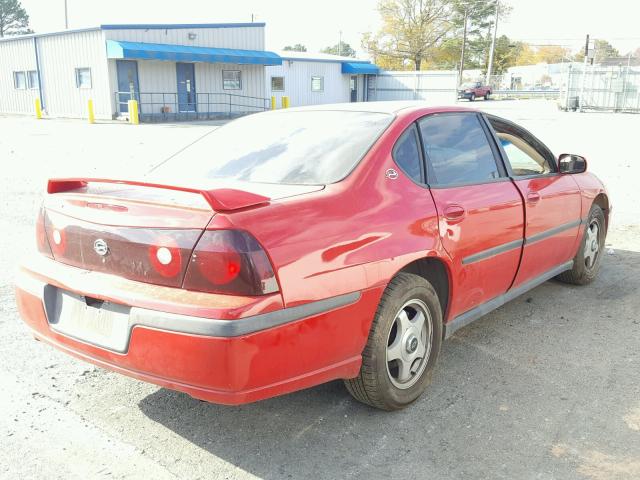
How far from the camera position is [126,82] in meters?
27.4

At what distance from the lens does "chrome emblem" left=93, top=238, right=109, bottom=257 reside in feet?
8.70

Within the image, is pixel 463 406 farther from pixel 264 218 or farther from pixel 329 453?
pixel 264 218

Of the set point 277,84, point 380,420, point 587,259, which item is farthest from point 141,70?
point 380,420

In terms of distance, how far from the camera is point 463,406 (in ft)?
10.4

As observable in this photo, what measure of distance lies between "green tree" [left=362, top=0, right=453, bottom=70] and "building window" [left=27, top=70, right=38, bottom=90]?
132 ft

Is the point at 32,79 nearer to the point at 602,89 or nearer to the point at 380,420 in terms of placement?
the point at 602,89

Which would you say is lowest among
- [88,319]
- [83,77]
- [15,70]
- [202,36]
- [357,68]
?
[88,319]

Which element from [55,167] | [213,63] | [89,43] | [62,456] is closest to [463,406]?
[62,456]

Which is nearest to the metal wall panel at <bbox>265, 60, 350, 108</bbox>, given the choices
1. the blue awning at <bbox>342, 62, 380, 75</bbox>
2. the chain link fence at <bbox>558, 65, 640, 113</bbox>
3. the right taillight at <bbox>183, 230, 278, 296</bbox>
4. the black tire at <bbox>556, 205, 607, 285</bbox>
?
the blue awning at <bbox>342, 62, 380, 75</bbox>

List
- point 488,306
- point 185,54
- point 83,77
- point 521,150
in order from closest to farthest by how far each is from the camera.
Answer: point 488,306 → point 521,150 → point 185,54 → point 83,77

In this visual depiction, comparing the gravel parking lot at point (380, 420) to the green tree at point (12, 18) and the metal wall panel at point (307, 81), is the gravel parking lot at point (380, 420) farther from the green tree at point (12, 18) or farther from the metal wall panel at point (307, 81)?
the green tree at point (12, 18)

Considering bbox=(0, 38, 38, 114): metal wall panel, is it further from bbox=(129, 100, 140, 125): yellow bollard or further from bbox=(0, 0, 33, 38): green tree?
bbox=(0, 0, 33, 38): green tree

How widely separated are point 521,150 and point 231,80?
A: 1168 inches

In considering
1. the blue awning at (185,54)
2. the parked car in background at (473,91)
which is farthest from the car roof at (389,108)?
the parked car in background at (473,91)
